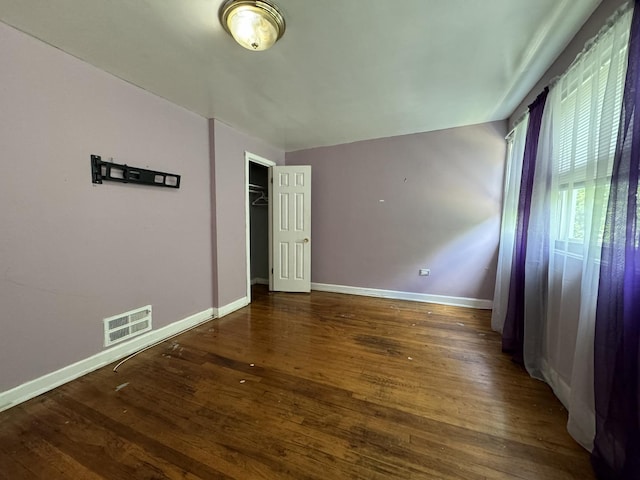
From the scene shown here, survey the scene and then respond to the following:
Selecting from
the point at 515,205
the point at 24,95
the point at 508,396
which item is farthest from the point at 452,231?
the point at 24,95

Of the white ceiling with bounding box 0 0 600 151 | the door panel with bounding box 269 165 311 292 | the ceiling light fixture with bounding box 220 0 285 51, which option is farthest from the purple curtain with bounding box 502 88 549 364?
the door panel with bounding box 269 165 311 292

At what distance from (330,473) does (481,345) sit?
6.55 feet

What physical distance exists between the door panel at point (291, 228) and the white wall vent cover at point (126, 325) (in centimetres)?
203

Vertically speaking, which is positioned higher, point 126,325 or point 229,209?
point 229,209

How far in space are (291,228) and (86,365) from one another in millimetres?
2780

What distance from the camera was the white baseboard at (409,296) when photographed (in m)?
3.40

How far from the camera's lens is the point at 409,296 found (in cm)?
372

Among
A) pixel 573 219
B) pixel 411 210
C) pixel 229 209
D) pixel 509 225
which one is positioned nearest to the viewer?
pixel 573 219

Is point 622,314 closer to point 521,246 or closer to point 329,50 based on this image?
point 521,246

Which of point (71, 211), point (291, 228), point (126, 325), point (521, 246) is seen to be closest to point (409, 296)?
point (521, 246)

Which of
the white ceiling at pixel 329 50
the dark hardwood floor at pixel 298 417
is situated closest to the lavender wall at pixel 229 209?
the white ceiling at pixel 329 50

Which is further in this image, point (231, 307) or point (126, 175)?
point (231, 307)

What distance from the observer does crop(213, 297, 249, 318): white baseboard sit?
3014 millimetres

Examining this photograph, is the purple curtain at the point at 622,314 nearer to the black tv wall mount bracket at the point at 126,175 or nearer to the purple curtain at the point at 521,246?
the purple curtain at the point at 521,246
